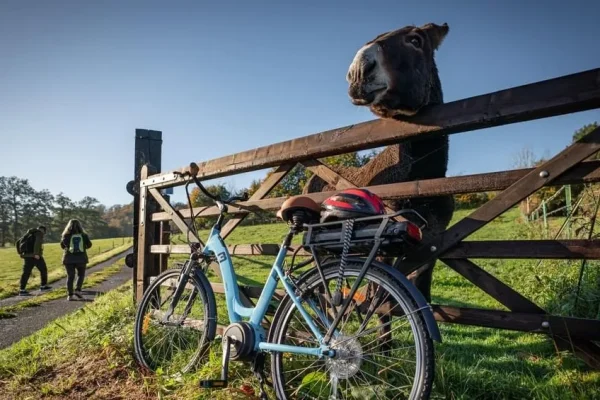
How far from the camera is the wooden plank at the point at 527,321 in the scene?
2.02m

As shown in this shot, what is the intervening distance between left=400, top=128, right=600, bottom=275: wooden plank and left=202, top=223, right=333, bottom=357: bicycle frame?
2.66ft

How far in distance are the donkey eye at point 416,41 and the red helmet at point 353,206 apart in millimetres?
1983

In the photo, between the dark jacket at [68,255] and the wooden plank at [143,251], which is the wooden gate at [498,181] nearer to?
the wooden plank at [143,251]

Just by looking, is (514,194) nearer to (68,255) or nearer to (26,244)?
(68,255)

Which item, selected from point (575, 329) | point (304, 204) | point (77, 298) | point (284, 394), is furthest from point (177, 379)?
point (77, 298)

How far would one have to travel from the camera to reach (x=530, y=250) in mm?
2188

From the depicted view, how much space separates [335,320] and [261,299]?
79 cm

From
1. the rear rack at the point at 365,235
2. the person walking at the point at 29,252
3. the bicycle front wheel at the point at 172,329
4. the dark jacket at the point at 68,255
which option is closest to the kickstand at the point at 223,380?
the bicycle front wheel at the point at 172,329

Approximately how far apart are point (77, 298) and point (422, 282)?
417 inches

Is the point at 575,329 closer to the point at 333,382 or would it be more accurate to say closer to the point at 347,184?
the point at 333,382

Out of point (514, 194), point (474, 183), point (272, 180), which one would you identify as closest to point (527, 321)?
point (514, 194)

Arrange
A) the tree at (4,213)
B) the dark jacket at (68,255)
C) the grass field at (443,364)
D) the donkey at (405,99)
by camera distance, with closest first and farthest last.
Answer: the grass field at (443,364)
the donkey at (405,99)
the dark jacket at (68,255)
the tree at (4,213)

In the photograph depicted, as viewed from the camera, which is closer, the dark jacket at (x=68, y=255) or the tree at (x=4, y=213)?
the dark jacket at (x=68, y=255)

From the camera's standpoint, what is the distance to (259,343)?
2602 millimetres
